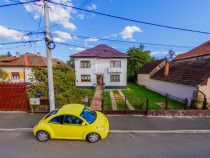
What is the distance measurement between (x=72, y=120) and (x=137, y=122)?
4.07 metres

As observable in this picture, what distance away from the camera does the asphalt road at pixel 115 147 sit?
3404 mm

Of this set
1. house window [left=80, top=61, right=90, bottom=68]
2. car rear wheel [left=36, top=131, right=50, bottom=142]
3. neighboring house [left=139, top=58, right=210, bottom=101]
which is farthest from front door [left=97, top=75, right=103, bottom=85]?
car rear wheel [left=36, top=131, right=50, bottom=142]

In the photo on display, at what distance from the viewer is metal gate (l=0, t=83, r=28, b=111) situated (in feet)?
21.2

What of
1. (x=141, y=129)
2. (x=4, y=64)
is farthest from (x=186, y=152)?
(x=4, y=64)

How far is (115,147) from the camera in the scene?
3.78 m

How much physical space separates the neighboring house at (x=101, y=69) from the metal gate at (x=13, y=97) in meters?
9.30

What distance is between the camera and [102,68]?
16.1 m

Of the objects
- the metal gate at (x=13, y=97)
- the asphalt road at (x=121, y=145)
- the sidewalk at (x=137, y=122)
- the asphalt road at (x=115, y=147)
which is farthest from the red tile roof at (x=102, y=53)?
the asphalt road at (x=115, y=147)

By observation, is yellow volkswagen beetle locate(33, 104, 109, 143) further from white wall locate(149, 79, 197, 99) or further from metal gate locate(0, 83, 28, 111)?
white wall locate(149, 79, 197, 99)

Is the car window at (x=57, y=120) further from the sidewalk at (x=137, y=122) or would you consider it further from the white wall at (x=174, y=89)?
the white wall at (x=174, y=89)

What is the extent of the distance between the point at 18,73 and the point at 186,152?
2698 cm

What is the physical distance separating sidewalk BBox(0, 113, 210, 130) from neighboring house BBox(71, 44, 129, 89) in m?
9.96

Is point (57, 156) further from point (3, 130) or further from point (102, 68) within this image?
point (102, 68)

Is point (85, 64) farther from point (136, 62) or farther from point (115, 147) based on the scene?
point (136, 62)
